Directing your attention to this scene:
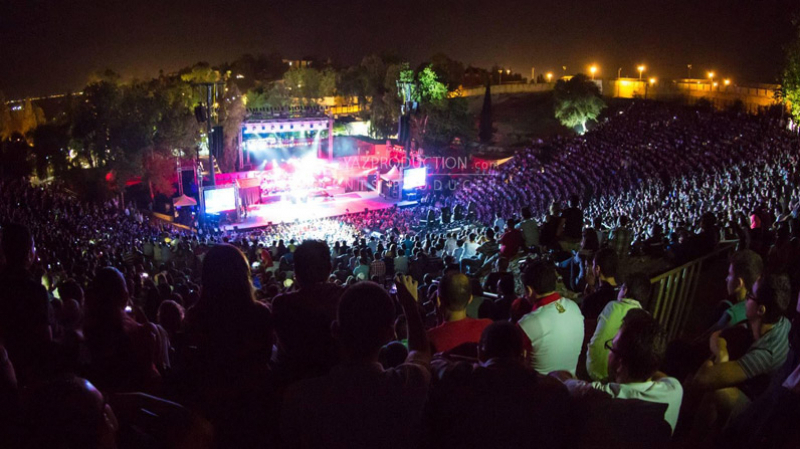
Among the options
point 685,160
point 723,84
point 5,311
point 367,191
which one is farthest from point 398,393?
point 723,84

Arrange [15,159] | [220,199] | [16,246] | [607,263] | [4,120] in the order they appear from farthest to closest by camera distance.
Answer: [4,120] < [15,159] < [220,199] < [607,263] < [16,246]

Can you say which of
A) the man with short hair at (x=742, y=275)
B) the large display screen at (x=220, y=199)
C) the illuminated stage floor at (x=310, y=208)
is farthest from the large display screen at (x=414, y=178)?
the man with short hair at (x=742, y=275)

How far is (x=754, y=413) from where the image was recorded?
2.86 m

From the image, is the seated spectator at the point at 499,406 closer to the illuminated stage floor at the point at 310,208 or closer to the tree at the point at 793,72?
the illuminated stage floor at the point at 310,208

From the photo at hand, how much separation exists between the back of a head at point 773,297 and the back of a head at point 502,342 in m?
1.82

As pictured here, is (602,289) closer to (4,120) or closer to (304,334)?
(304,334)

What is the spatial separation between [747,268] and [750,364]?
1289 millimetres

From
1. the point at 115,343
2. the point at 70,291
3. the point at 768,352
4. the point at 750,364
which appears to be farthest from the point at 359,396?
the point at 70,291

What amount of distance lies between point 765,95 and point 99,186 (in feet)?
139

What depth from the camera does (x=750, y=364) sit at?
10.6ft

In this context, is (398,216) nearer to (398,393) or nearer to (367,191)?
(367,191)

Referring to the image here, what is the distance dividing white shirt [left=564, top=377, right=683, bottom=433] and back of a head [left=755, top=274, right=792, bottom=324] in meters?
1.09

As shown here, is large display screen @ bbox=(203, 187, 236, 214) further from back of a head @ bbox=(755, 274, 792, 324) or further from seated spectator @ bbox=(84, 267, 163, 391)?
back of a head @ bbox=(755, 274, 792, 324)

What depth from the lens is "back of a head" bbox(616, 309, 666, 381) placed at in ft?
9.10
